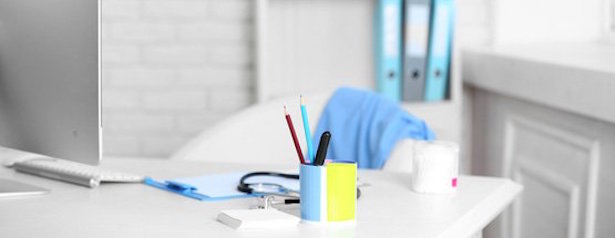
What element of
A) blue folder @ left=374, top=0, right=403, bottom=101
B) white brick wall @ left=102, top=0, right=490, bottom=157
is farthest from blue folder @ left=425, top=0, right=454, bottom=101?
white brick wall @ left=102, top=0, right=490, bottom=157

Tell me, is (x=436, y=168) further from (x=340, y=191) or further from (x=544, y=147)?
(x=544, y=147)

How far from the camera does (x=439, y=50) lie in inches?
133

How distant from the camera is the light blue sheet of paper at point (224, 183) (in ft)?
5.72

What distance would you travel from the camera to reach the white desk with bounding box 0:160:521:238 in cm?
147

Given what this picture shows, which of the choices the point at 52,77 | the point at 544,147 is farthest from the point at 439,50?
the point at 52,77

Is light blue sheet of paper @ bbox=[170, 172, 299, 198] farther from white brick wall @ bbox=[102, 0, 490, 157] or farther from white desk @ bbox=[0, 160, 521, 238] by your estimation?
white brick wall @ bbox=[102, 0, 490, 157]

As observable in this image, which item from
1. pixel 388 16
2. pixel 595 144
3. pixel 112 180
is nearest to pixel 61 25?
pixel 112 180

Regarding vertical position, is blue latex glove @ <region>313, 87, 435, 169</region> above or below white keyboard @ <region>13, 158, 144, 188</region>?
below

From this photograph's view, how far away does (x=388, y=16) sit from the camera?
3338 mm

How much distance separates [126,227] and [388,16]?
6.49 ft

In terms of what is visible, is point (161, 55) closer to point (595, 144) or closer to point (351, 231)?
point (595, 144)

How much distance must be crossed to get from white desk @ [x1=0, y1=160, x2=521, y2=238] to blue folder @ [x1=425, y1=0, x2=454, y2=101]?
4.92ft

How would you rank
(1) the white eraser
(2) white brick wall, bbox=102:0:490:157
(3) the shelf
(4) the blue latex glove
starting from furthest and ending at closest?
1. (2) white brick wall, bbox=102:0:490:157
2. (4) the blue latex glove
3. (3) the shelf
4. (1) the white eraser

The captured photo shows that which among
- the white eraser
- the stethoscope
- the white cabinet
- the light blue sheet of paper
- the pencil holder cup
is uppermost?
the pencil holder cup
